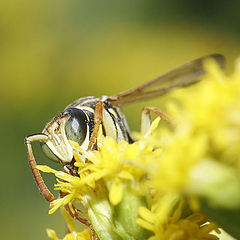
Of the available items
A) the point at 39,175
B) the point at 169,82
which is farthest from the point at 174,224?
the point at 169,82

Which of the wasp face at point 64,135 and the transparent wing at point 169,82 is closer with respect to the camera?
the wasp face at point 64,135

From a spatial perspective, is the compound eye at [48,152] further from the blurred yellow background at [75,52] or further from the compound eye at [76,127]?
the blurred yellow background at [75,52]

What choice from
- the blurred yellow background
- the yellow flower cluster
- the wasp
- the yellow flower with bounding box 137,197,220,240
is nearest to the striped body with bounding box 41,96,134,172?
the wasp

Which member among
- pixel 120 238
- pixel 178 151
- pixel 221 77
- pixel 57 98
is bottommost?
pixel 120 238

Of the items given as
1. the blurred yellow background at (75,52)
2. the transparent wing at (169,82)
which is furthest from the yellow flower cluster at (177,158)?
the blurred yellow background at (75,52)

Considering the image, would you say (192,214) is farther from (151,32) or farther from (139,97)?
(151,32)

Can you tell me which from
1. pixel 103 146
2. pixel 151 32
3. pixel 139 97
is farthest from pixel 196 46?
pixel 103 146
